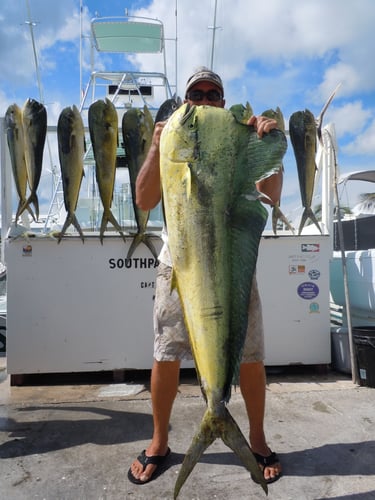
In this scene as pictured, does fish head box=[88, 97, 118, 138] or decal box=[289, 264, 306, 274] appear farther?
decal box=[289, 264, 306, 274]

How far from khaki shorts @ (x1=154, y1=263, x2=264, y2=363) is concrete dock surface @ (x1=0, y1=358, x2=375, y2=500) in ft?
2.00

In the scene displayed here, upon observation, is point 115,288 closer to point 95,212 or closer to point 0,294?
point 95,212

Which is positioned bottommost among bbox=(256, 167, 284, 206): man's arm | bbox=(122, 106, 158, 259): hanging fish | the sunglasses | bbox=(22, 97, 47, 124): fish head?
bbox=(256, 167, 284, 206): man's arm

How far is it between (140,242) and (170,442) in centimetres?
179

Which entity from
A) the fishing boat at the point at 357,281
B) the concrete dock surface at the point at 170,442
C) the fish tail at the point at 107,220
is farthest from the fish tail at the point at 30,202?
the fishing boat at the point at 357,281

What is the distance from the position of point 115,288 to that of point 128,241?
0.44 meters

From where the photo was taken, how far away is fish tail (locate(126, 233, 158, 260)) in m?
→ 3.96

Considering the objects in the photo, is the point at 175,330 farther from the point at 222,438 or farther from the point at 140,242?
the point at 140,242

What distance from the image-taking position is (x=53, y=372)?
4055 mm

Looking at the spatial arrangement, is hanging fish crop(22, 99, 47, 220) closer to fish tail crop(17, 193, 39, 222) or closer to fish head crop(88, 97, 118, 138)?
fish tail crop(17, 193, 39, 222)

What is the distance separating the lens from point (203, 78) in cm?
215

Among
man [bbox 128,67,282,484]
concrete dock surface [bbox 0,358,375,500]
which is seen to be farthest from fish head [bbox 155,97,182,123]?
concrete dock surface [bbox 0,358,375,500]

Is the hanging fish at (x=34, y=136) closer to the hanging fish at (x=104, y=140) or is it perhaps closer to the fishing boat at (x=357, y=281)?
the hanging fish at (x=104, y=140)

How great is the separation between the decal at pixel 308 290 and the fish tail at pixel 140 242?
141cm
